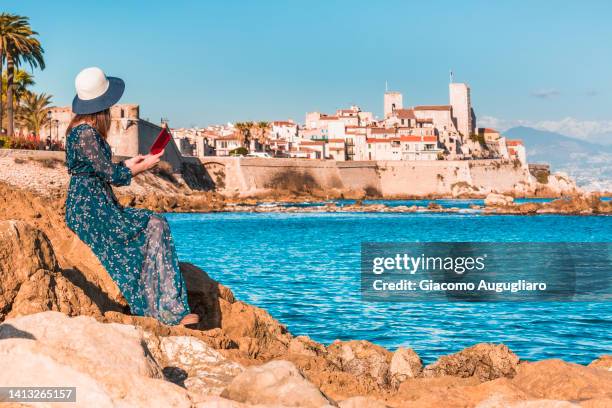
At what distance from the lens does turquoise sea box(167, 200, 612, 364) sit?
43.2ft

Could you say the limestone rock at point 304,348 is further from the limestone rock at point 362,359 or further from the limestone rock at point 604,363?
the limestone rock at point 604,363

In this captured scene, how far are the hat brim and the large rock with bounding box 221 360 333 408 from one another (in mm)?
2428

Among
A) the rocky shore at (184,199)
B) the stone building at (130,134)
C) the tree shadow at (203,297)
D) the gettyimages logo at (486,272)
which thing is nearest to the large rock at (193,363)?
the tree shadow at (203,297)

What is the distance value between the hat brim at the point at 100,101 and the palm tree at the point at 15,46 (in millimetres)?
45704

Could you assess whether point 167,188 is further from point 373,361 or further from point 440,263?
point 373,361

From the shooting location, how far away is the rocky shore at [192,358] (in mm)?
3842

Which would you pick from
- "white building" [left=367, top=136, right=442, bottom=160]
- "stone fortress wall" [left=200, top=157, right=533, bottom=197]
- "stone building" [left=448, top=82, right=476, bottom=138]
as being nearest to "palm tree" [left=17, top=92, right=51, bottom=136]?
"stone fortress wall" [left=200, top=157, right=533, bottom=197]

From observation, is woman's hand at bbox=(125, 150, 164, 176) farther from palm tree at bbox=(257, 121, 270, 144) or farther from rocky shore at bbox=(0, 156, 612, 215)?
palm tree at bbox=(257, 121, 270, 144)

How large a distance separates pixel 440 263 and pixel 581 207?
43.4 metres

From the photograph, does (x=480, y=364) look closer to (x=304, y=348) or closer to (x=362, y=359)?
(x=362, y=359)

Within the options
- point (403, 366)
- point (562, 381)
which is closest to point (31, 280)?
point (562, 381)

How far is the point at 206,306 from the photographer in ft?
24.4

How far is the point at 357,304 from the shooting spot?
17.1 meters

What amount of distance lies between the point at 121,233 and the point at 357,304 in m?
11.4
